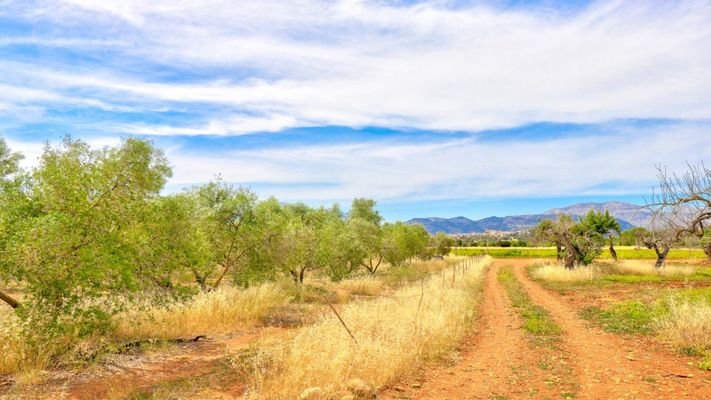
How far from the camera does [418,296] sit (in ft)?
57.8

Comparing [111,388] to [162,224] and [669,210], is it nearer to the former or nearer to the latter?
[162,224]

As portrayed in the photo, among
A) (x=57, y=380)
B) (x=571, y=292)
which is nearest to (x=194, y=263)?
(x=57, y=380)

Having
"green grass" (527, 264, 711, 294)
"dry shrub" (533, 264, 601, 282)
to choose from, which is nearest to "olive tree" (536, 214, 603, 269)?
"dry shrub" (533, 264, 601, 282)

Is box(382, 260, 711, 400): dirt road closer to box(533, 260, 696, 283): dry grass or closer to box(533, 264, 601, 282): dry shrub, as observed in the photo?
box(533, 264, 601, 282): dry shrub

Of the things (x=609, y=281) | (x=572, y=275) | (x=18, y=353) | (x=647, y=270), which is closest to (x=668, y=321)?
(x=18, y=353)

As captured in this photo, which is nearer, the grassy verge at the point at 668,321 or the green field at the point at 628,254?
the grassy verge at the point at 668,321

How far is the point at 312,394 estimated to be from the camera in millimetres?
7383

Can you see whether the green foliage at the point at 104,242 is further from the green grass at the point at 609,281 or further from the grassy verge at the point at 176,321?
the green grass at the point at 609,281

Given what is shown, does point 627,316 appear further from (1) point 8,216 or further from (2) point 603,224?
(2) point 603,224

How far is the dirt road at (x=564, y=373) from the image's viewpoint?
8.32 m

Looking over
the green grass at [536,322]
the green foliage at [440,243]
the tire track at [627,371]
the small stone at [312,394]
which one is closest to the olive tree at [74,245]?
the small stone at [312,394]

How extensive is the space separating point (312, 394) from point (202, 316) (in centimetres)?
862

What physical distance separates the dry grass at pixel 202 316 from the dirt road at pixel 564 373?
7.78 metres

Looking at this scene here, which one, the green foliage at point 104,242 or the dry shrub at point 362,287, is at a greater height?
the green foliage at point 104,242
